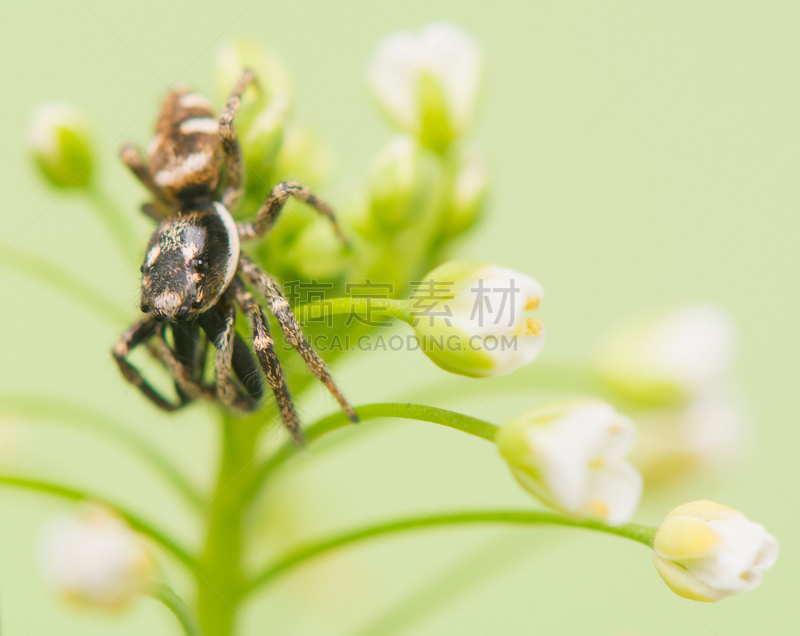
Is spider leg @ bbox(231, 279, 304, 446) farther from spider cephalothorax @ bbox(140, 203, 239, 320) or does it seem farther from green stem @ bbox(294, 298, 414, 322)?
green stem @ bbox(294, 298, 414, 322)

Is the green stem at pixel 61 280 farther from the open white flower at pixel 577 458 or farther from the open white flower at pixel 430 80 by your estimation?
the open white flower at pixel 577 458

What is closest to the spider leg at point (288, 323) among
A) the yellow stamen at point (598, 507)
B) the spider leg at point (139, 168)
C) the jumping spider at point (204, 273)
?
the jumping spider at point (204, 273)

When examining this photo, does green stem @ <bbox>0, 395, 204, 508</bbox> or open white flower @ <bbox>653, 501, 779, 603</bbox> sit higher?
green stem @ <bbox>0, 395, 204, 508</bbox>

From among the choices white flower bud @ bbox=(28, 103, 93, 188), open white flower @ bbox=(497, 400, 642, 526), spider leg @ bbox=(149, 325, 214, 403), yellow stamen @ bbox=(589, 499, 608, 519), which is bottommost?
yellow stamen @ bbox=(589, 499, 608, 519)

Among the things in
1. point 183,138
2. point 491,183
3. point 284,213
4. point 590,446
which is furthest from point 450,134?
point 590,446

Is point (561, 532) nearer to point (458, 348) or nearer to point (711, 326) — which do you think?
point (711, 326)

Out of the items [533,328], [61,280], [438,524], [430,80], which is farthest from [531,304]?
[61,280]

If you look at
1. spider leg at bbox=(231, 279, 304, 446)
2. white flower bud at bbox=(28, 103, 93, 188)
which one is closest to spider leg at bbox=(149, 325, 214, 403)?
spider leg at bbox=(231, 279, 304, 446)
